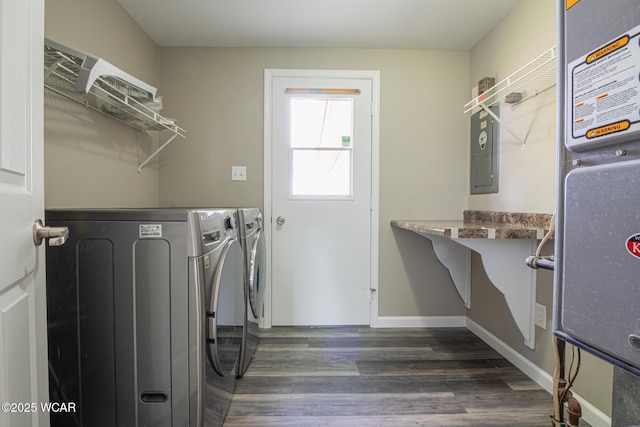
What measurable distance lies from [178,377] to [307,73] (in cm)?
205

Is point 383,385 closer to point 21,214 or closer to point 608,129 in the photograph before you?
point 608,129

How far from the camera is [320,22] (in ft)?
6.27

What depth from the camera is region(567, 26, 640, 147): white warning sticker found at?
51 cm

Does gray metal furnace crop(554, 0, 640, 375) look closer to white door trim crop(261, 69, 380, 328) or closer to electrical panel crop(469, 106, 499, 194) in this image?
electrical panel crop(469, 106, 499, 194)

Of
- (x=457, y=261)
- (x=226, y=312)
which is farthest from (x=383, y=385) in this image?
(x=457, y=261)

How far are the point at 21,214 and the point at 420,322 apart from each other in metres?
2.34

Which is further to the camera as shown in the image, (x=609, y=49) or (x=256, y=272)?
(x=256, y=272)

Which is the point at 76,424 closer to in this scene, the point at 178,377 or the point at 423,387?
the point at 178,377

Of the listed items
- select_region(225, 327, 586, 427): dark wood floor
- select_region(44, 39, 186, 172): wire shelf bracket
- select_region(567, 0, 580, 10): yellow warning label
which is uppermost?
select_region(44, 39, 186, 172): wire shelf bracket

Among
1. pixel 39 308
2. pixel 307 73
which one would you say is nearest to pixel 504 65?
pixel 307 73

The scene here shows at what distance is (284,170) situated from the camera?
2236 millimetres

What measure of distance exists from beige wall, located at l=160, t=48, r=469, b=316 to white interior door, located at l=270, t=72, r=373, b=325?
0.14 metres

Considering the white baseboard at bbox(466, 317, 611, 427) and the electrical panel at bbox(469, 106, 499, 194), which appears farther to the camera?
the electrical panel at bbox(469, 106, 499, 194)

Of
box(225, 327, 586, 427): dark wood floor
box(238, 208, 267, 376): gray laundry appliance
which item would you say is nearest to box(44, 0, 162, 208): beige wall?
box(238, 208, 267, 376): gray laundry appliance
